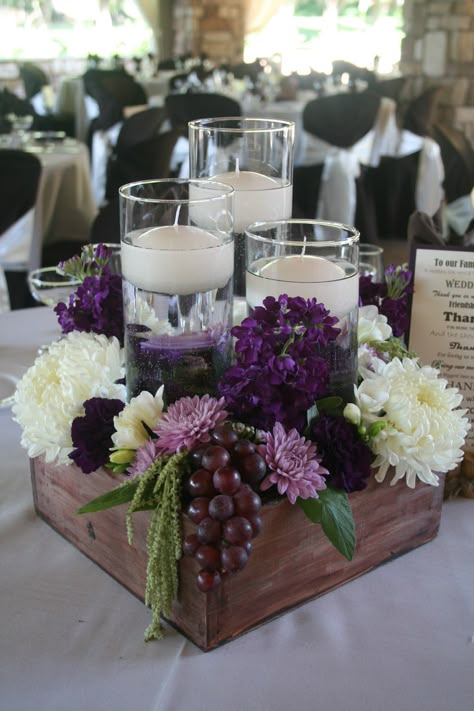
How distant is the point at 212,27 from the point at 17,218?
7.34 meters

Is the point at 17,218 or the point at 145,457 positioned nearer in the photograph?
the point at 145,457

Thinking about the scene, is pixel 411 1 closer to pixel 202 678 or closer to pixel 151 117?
pixel 151 117

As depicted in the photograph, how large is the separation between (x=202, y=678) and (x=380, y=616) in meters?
0.19

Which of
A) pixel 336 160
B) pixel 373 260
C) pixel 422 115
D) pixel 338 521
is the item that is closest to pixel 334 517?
pixel 338 521

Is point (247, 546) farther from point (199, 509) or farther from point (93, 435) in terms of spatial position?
point (93, 435)

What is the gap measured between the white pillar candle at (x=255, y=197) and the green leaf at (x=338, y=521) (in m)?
0.38

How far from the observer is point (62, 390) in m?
0.81

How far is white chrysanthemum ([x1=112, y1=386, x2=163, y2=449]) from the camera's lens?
0.75 metres

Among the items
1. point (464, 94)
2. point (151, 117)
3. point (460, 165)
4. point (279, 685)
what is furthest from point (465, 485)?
point (464, 94)

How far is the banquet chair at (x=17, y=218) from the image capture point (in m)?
2.73

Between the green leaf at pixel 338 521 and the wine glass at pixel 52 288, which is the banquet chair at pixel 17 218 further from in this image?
the green leaf at pixel 338 521

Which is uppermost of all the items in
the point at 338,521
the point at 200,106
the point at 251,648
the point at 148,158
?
the point at 200,106

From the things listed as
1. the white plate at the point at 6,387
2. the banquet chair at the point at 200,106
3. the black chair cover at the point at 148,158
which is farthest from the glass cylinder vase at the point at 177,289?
the banquet chair at the point at 200,106

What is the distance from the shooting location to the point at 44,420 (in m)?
0.79
